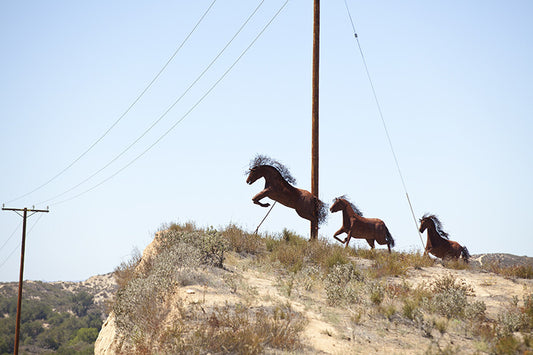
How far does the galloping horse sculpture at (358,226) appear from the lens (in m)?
18.7

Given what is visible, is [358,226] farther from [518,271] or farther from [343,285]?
[518,271]

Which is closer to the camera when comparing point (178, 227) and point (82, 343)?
point (178, 227)

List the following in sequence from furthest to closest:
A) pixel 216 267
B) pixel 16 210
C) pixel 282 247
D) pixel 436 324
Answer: pixel 16 210, pixel 282 247, pixel 216 267, pixel 436 324

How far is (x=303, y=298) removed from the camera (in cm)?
1312

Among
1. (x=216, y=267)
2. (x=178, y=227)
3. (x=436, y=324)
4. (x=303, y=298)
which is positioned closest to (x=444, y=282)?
(x=436, y=324)

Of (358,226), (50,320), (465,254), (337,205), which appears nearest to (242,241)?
(337,205)

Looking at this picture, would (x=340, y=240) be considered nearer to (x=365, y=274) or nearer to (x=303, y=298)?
(x=365, y=274)

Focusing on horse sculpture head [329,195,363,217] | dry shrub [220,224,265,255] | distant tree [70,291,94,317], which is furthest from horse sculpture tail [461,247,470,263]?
distant tree [70,291,94,317]

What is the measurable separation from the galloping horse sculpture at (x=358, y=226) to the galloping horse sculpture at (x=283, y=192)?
2.18ft

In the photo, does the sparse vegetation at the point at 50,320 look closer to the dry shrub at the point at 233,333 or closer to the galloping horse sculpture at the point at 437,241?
the galloping horse sculpture at the point at 437,241

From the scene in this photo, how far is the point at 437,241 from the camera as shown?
19203 millimetres

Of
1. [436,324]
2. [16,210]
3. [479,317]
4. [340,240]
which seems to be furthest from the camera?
[16,210]

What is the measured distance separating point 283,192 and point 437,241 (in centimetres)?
643

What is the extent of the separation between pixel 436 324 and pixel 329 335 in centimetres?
299
